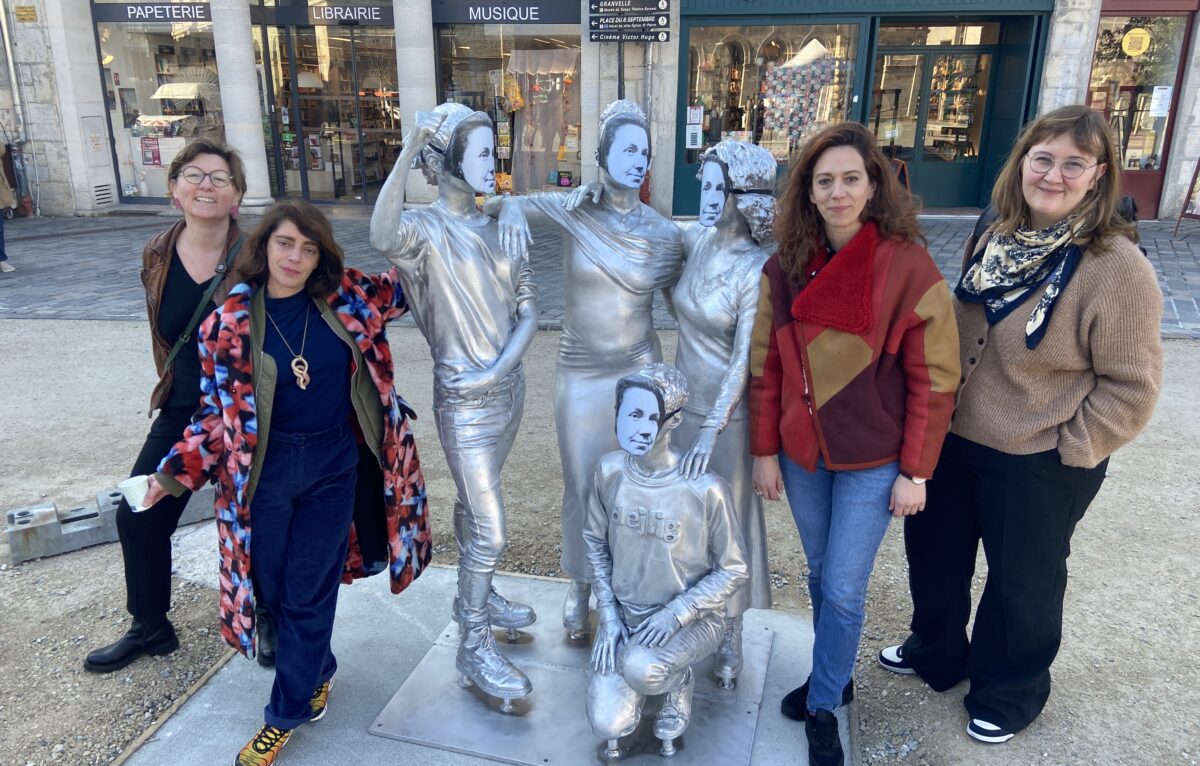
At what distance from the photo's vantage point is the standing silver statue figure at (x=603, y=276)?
279 centimetres

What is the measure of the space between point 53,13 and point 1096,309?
50.8ft

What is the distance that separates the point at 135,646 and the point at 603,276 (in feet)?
7.89

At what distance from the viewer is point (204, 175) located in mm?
2994

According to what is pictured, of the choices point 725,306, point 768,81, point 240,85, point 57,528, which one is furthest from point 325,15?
point 725,306

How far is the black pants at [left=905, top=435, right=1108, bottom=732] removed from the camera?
8.73 ft

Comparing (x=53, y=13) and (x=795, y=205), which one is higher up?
(x=53, y=13)

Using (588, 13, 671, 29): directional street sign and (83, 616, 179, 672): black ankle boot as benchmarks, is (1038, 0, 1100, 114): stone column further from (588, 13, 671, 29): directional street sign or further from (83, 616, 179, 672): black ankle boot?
(83, 616, 179, 672): black ankle boot

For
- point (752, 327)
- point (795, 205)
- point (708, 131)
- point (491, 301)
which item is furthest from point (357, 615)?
point (708, 131)

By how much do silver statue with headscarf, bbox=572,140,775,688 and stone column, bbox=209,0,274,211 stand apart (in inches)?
449

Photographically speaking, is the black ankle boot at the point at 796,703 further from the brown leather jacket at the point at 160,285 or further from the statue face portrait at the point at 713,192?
the brown leather jacket at the point at 160,285

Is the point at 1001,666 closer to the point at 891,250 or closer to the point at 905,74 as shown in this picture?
the point at 891,250

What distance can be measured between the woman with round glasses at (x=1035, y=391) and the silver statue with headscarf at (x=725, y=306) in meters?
0.69

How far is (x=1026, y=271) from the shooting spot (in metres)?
2.54

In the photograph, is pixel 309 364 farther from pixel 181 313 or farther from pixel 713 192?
pixel 713 192
